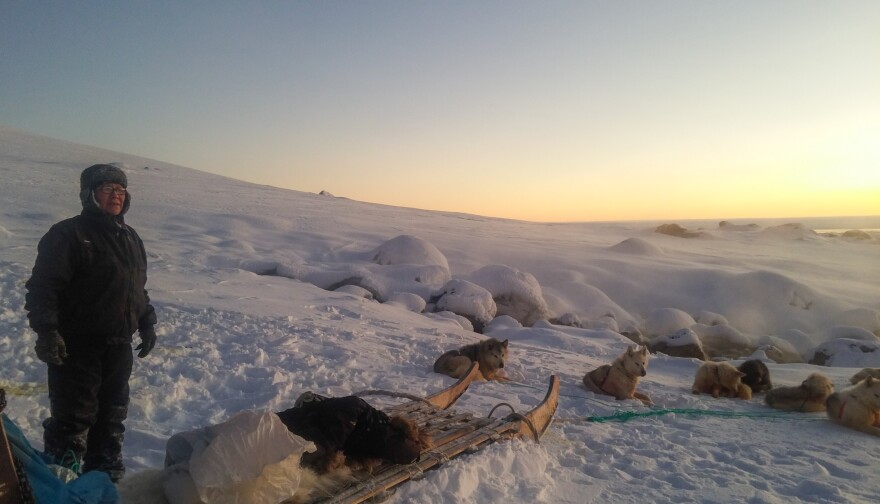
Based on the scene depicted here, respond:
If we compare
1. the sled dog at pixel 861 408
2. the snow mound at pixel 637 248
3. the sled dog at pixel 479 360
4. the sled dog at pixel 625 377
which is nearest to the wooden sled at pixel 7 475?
the sled dog at pixel 479 360

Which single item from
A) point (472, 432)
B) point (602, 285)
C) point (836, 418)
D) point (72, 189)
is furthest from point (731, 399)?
point (72, 189)

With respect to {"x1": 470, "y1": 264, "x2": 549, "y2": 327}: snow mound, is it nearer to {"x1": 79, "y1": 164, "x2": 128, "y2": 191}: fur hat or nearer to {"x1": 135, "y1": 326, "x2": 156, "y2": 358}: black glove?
{"x1": 135, "y1": 326, "x2": 156, "y2": 358}: black glove

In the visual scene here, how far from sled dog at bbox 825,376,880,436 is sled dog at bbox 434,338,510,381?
411cm

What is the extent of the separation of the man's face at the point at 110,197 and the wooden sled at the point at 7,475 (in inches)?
67.3

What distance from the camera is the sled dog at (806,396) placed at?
22.5 feet

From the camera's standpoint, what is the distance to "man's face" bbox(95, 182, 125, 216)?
344 cm

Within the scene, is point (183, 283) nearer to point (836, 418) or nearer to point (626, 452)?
point (626, 452)

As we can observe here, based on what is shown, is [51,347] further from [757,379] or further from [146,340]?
[757,379]

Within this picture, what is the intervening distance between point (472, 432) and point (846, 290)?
93.8 ft

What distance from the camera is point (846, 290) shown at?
2531cm

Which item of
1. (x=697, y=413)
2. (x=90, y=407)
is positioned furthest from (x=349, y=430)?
(x=697, y=413)

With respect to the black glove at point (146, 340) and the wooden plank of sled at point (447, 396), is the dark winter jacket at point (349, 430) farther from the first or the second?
the wooden plank of sled at point (447, 396)

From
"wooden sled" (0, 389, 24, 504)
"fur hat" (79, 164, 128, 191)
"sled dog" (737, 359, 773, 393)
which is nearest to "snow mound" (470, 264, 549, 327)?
"sled dog" (737, 359, 773, 393)

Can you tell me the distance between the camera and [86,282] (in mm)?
3348
